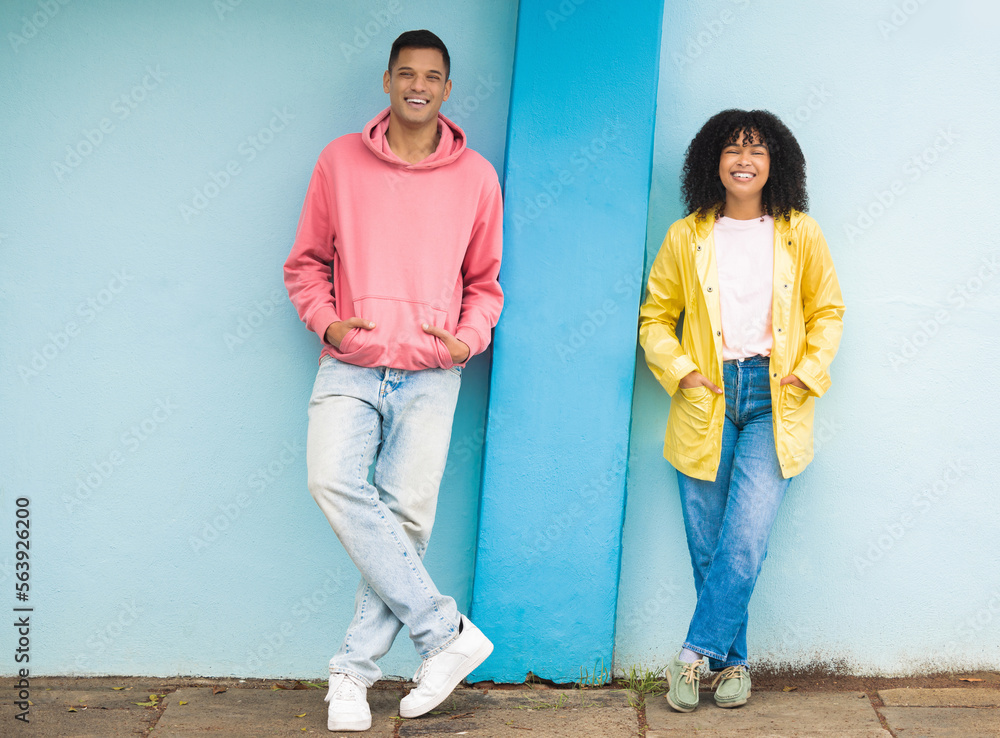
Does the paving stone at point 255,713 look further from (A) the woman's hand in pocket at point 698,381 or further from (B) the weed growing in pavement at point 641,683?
(A) the woman's hand in pocket at point 698,381

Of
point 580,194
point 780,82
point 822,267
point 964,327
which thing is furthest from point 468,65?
point 964,327

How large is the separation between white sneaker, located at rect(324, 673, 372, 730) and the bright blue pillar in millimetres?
569

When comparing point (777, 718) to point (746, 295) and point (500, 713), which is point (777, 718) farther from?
point (746, 295)

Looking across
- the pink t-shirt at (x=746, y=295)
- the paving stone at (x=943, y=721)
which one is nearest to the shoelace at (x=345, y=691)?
the pink t-shirt at (x=746, y=295)

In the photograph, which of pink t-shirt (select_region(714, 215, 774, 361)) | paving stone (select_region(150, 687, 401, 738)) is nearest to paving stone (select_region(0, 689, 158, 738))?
paving stone (select_region(150, 687, 401, 738))

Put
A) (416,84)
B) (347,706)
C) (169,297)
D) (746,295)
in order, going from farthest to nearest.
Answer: (169,297) < (746,295) < (416,84) < (347,706)

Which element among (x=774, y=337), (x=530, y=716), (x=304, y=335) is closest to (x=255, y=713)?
(x=530, y=716)

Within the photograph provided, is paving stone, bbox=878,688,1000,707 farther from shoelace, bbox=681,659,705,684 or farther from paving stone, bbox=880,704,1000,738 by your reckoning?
shoelace, bbox=681,659,705,684

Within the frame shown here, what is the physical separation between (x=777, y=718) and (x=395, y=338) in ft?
6.54

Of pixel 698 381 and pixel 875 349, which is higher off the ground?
pixel 875 349

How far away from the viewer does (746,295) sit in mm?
3305

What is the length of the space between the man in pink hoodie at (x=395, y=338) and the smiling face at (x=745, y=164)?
2.88 feet

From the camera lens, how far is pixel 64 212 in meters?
3.58

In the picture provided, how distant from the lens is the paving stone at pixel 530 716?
3.15m
